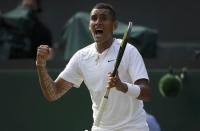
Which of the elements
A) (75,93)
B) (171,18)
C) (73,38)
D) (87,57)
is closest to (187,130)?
(75,93)

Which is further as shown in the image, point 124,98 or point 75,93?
point 75,93

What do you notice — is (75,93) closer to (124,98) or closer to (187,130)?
(187,130)

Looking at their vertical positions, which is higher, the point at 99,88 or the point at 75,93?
the point at 99,88

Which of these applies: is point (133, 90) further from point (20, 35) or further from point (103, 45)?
point (20, 35)

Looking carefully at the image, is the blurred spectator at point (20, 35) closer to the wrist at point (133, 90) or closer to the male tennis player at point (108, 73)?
the male tennis player at point (108, 73)

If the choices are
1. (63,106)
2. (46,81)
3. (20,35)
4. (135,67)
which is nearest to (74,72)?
(46,81)

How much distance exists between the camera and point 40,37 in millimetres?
9359

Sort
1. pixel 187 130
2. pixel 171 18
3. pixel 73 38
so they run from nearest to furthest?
pixel 187 130
pixel 73 38
pixel 171 18

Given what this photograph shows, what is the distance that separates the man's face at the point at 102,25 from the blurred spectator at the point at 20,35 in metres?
3.46

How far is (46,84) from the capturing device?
579cm

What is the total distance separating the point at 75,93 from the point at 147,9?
3.53 metres

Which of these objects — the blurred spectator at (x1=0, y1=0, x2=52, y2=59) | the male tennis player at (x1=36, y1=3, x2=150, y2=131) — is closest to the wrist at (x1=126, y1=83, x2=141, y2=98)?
the male tennis player at (x1=36, y1=3, x2=150, y2=131)

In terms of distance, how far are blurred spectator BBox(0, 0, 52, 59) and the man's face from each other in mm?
3465

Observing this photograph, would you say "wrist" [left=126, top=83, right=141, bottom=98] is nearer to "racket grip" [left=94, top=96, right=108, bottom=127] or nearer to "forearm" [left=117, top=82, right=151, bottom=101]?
"forearm" [left=117, top=82, right=151, bottom=101]
